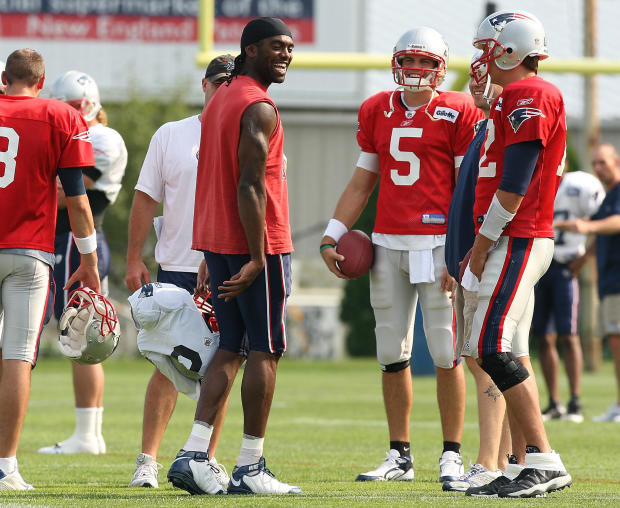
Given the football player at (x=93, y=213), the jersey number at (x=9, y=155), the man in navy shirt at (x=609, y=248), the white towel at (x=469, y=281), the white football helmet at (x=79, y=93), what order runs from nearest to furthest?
the white towel at (x=469, y=281), the jersey number at (x=9, y=155), the football player at (x=93, y=213), the white football helmet at (x=79, y=93), the man in navy shirt at (x=609, y=248)

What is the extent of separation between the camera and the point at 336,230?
588cm

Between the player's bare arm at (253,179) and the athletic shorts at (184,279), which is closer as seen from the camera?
the player's bare arm at (253,179)

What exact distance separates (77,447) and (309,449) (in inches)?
52.2

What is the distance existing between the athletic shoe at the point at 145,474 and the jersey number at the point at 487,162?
1.89 meters

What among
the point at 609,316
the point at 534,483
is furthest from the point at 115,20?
the point at 534,483

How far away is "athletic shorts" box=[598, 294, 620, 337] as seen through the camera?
958 centimetres

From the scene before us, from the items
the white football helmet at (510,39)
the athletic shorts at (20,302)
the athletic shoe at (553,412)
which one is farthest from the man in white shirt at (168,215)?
the athletic shoe at (553,412)

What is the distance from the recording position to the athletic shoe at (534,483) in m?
4.69

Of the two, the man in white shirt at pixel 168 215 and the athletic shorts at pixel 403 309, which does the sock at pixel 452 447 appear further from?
the man in white shirt at pixel 168 215

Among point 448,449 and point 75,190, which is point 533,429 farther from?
point 75,190

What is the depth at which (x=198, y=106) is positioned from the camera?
24.3m

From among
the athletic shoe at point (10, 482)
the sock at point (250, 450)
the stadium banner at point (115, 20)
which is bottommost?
the athletic shoe at point (10, 482)

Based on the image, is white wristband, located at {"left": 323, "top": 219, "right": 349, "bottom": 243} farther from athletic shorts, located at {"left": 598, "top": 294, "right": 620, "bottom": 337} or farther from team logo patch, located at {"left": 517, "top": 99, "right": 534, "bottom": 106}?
athletic shorts, located at {"left": 598, "top": 294, "right": 620, "bottom": 337}

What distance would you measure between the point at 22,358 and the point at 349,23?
2171 centimetres
